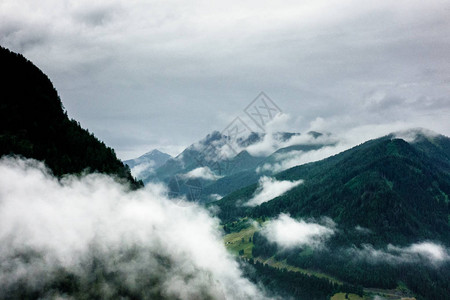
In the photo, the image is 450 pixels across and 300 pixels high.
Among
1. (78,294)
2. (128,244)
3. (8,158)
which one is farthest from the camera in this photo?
(128,244)

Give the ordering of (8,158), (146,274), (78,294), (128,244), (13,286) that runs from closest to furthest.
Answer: (13,286) → (78,294) → (8,158) → (146,274) → (128,244)

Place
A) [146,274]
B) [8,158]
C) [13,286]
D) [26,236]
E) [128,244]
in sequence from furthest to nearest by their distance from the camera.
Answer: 1. [128,244]
2. [146,274]
3. [8,158]
4. [26,236]
5. [13,286]

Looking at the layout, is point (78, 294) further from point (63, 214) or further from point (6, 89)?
point (6, 89)

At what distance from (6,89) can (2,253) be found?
3665 inches

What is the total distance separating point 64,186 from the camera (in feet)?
602

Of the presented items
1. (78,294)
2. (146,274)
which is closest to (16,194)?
(78,294)

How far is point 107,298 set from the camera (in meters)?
151

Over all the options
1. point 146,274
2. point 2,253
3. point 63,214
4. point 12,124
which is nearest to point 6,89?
point 12,124

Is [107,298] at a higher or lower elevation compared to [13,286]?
lower

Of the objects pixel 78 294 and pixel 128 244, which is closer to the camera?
pixel 78 294

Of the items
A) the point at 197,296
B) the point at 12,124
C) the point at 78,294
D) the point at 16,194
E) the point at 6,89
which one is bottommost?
the point at 197,296

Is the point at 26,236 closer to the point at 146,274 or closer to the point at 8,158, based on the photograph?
the point at 8,158

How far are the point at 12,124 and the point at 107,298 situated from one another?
95.6 meters

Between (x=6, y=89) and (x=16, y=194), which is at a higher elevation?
(x=6, y=89)
